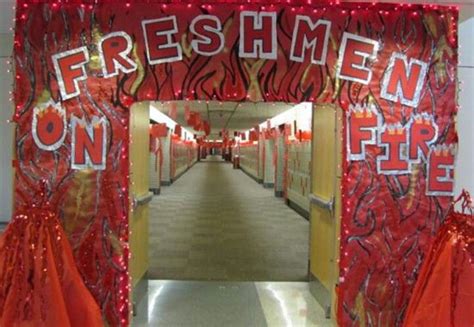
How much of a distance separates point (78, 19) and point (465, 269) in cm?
332

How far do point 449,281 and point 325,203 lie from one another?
1.47 metres

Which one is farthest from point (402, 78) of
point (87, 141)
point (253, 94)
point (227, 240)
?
point (227, 240)

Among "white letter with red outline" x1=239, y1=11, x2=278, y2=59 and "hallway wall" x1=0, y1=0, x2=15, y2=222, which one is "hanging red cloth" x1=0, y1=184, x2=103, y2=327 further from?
"white letter with red outline" x1=239, y1=11, x2=278, y2=59

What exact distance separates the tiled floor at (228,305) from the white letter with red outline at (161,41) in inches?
90.7

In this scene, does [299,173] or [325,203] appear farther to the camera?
[299,173]

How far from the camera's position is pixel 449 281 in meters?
3.24

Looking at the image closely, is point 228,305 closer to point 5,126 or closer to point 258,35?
point 258,35

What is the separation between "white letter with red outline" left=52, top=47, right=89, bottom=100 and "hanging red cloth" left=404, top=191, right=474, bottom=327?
9.61ft

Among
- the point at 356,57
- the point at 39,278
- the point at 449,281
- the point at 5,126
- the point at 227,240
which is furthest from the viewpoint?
the point at 227,240

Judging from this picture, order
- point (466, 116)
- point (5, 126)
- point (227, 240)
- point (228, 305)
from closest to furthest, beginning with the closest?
point (466, 116) → point (5, 126) → point (228, 305) → point (227, 240)

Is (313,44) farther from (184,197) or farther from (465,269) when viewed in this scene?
(184,197)

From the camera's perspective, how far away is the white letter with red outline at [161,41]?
359 centimetres

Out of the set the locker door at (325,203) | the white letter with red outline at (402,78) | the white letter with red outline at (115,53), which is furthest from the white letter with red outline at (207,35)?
the white letter with red outline at (402,78)

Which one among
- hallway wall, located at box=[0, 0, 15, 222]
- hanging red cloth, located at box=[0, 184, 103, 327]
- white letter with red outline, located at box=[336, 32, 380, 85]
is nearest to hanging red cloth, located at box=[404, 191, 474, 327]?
white letter with red outline, located at box=[336, 32, 380, 85]
